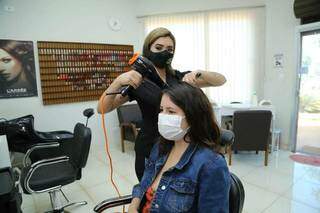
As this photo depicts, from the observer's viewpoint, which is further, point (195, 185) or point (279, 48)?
point (279, 48)

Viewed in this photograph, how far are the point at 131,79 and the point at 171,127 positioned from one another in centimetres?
30

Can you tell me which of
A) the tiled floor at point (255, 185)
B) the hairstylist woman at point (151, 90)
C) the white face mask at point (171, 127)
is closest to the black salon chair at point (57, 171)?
Result: the tiled floor at point (255, 185)

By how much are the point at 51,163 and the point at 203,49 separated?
10.0ft

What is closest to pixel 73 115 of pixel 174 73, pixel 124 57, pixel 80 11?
pixel 124 57

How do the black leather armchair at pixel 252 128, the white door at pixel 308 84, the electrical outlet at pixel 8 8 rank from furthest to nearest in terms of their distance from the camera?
the white door at pixel 308 84 < the electrical outlet at pixel 8 8 < the black leather armchair at pixel 252 128

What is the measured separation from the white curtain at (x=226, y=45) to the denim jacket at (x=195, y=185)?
3.17 m

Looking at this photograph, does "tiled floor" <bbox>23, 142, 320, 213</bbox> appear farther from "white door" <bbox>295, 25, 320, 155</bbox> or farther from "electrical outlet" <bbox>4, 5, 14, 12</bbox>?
"electrical outlet" <bbox>4, 5, 14, 12</bbox>

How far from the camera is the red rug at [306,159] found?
3.03m

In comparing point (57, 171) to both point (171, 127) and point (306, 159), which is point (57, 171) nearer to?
point (171, 127)

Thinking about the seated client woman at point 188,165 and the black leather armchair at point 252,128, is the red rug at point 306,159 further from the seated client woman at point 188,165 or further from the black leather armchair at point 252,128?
the seated client woman at point 188,165

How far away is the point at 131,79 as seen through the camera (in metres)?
1.05

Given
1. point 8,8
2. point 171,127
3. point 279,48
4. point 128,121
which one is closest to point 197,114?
point 171,127

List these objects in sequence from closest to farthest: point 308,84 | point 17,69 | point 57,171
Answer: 1. point 57,171
2. point 17,69
3. point 308,84

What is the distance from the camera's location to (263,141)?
2.95m
